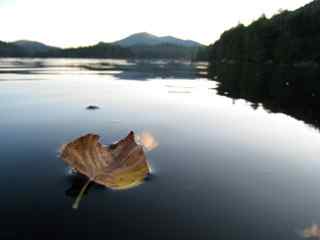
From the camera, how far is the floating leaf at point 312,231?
809 centimetres

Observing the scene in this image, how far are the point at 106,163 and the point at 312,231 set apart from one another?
5011 millimetres

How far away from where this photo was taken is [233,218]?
28.8 ft

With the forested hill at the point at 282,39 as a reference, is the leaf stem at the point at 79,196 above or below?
above

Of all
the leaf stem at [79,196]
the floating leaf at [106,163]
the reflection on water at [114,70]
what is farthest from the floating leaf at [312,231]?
the reflection on water at [114,70]

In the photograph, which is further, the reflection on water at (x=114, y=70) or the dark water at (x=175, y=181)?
the reflection on water at (x=114, y=70)

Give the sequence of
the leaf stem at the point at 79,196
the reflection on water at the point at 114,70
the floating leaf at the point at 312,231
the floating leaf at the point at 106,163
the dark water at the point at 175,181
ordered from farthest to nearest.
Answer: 1. the reflection on water at the point at 114,70
2. the floating leaf at the point at 106,163
3. the leaf stem at the point at 79,196
4. the dark water at the point at 175,181
5. the floating leaf at the point at 312,231

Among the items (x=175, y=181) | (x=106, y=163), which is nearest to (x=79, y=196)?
(x=106, y=163)

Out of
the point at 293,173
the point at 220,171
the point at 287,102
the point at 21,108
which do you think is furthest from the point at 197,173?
the point at 287,102

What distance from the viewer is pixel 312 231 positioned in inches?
324

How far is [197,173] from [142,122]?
798cm

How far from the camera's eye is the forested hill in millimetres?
100438

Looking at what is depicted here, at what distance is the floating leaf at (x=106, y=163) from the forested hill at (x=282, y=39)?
9416 centimetres

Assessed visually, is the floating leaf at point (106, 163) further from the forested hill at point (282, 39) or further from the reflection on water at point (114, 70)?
the forested hill at point (282, 39)

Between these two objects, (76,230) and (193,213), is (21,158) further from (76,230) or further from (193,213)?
(193,213)
